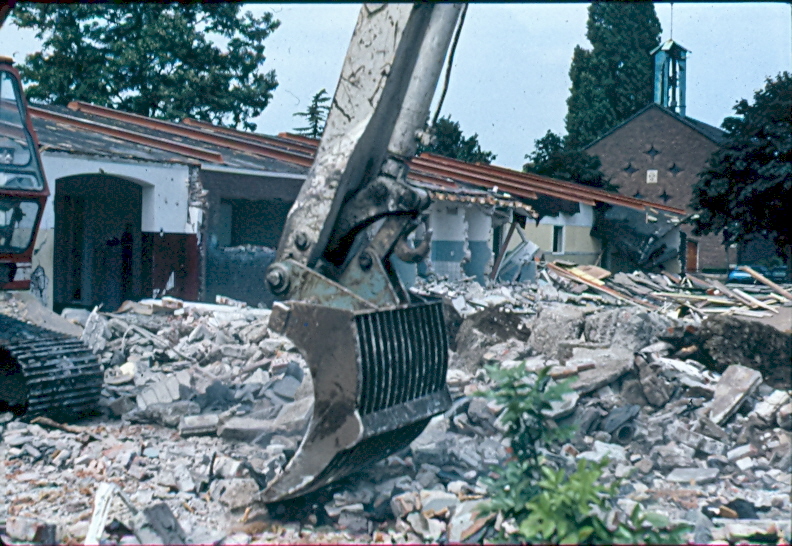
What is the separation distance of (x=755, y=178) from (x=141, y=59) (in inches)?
713

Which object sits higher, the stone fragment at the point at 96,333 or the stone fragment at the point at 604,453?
the stone fragment at the point at 96,333

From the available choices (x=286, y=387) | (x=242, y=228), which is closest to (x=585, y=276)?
(x=242, y=228)

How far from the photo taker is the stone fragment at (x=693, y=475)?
6188mm

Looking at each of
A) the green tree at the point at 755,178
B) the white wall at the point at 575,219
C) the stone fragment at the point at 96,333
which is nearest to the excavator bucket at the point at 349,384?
the stone fragment at the point at 96,333

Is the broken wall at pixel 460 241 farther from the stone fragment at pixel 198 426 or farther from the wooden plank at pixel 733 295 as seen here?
the stone fragment at pixel 198 426

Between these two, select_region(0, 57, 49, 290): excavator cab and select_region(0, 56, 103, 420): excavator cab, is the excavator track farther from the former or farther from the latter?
select_region(0, 57, 49, 290): excavator cab

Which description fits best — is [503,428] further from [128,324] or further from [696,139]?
[696,139]

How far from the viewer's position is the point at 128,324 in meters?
10.6

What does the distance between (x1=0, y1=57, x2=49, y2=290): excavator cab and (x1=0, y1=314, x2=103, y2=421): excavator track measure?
1.52ft

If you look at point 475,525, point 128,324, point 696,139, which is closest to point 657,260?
point 696,139

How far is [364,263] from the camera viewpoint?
498 cm

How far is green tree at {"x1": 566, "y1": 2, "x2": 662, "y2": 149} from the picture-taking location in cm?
4628

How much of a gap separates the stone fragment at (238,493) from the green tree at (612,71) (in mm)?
42606

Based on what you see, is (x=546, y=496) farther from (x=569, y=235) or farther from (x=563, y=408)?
(x=569, y=235)
